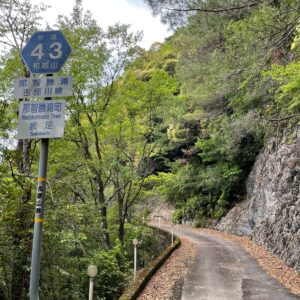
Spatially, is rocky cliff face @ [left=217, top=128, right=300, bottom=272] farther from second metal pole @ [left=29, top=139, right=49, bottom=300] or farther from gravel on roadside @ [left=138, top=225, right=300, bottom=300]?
second metal pole @ [left=29, top=139, right=49, bottom=300]

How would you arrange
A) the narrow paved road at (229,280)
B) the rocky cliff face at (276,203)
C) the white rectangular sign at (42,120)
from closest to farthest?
the white rectangular sign at (42,120), the narrow paved road at (229,280), the rocky cliff face at (276,203)

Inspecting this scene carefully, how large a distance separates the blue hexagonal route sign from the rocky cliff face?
28.2ft

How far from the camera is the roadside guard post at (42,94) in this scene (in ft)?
9.39

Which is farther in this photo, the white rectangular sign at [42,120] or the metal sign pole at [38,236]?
the white rectangular sign at [42,120]

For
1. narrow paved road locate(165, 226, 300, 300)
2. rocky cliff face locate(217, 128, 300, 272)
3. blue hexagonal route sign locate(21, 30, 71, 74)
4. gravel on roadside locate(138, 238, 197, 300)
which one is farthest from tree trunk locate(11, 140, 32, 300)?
rocky cliff face locate(217, 128, 300, 272)

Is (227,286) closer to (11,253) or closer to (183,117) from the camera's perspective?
(11,253)

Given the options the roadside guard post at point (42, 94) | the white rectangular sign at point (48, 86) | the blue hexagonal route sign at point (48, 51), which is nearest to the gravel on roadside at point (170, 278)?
the roadside guard post at point (42, 94)

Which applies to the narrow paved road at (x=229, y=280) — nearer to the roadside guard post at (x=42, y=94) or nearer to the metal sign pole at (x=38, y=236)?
the metal sign pole at (x=38, y=236)

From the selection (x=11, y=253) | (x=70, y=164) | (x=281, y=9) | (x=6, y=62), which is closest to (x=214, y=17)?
(x=281, y=9)

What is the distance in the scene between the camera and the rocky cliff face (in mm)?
9812

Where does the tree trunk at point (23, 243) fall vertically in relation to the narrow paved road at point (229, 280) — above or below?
above

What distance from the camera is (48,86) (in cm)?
298

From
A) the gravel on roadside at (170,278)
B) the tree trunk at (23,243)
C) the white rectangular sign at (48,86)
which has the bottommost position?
the gravel on roadside at (170,278)

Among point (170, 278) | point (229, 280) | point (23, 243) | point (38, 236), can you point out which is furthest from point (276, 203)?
point (38, 236)
